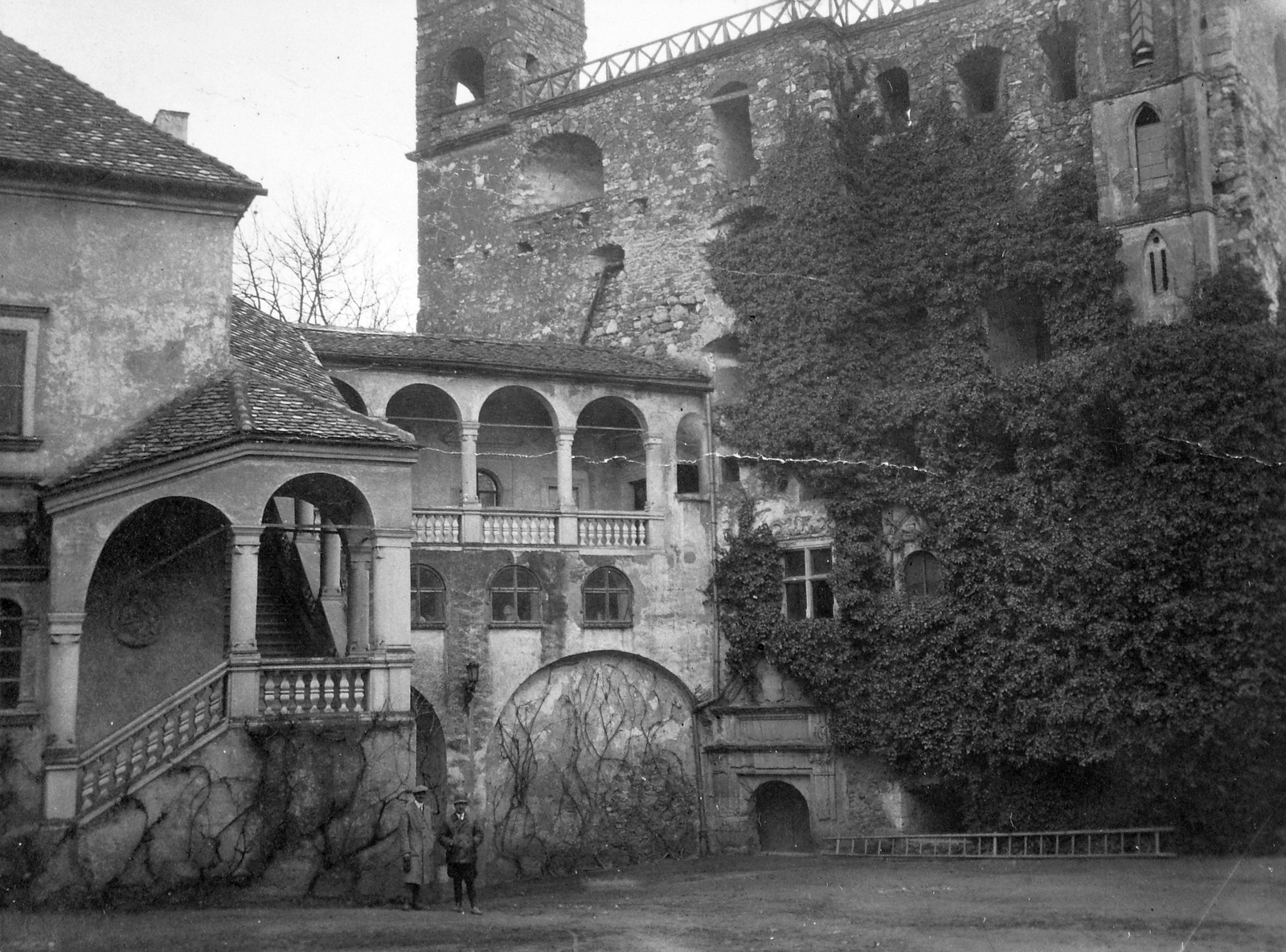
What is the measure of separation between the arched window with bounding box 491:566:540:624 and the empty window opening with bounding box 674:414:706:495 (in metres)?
3.89

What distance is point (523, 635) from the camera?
1149 inches

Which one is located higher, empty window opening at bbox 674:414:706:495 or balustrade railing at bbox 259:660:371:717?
empty window opening at bbox 674:414:706:495

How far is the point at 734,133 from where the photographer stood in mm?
33938

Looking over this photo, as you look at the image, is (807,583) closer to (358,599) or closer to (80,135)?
(358,599)

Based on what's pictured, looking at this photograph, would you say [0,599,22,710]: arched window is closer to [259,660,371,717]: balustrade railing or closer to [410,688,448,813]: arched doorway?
[259,660,371,717]: balustrade railing

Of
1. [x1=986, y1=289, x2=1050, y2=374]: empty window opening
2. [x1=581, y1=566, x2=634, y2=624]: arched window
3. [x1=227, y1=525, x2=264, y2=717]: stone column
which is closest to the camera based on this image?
[x1=227, y1=525, x2=264, y2=717]: stone column

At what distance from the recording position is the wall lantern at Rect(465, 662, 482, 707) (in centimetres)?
2839

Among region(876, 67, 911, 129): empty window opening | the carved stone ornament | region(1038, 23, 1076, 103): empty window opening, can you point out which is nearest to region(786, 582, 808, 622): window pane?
region(876, 67, 911, 129): empty window opening

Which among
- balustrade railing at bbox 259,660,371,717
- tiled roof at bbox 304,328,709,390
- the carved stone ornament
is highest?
tiled roof at bbox 304,328,709,390

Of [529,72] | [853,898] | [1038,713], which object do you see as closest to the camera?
[853,898]

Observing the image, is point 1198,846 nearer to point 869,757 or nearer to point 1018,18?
point 869,757

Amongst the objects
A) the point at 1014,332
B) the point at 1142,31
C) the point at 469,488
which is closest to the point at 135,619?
the point at 469,488

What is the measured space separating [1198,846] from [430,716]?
1304 centimetres

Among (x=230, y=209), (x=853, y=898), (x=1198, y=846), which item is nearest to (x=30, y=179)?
(x=230, y=209)
